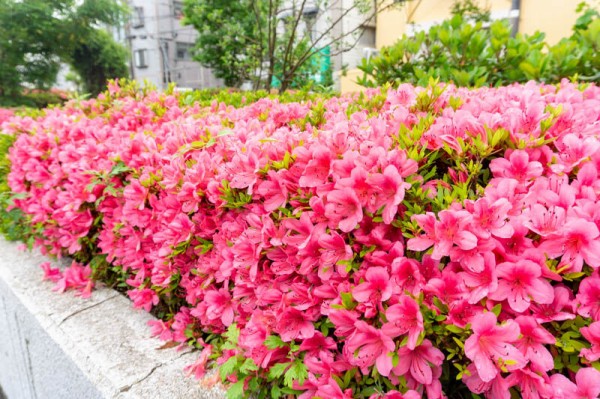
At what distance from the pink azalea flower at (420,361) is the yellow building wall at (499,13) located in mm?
7302

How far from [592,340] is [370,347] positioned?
472 millimetres

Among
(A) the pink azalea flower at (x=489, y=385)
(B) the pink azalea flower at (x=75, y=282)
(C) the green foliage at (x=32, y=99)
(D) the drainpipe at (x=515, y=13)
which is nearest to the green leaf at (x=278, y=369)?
(A) the pink azalea flower at (x=489, y=385)

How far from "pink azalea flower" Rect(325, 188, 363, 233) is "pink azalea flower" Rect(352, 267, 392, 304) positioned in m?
0.13

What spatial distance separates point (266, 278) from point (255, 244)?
0.11m

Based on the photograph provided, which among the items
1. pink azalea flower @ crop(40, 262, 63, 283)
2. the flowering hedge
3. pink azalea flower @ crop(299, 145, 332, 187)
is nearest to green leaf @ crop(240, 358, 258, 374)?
the flowering hedge

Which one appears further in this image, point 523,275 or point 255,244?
point 255,244

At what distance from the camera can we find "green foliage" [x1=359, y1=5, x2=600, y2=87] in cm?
309

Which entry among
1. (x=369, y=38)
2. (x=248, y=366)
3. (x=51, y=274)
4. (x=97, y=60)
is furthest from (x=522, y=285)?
(x=97, y=60)

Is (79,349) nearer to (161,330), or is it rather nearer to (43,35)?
(161,330)

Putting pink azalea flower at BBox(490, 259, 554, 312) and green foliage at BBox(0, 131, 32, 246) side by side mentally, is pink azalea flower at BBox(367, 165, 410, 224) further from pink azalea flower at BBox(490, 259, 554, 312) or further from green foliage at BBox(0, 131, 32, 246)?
green foliage at BBox(0, 131, 32, 246)

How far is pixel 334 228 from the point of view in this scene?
1205 mm

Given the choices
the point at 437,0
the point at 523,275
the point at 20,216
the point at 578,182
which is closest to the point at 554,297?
the point at 523,275

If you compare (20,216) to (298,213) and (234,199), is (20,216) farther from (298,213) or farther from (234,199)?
(298,213)

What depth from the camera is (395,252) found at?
3.68 feet
